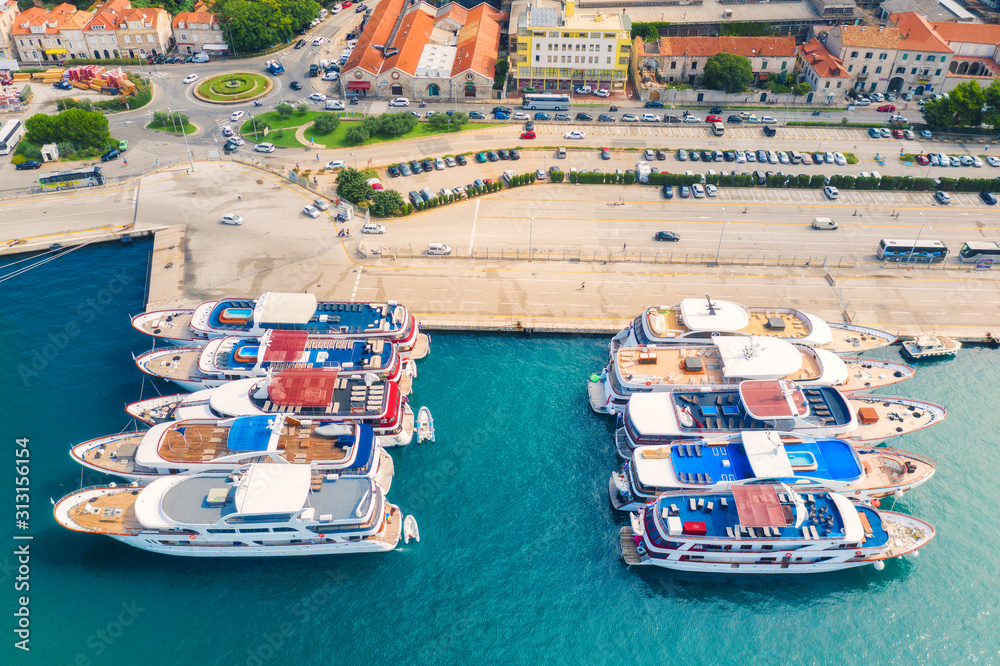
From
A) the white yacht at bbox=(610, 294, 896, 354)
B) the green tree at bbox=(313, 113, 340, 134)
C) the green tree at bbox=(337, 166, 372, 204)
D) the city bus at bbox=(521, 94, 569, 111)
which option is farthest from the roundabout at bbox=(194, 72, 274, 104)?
the white yacht at bbox=(610, 294, 896, 354)

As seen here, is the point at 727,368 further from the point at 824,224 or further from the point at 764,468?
the point at 824,224

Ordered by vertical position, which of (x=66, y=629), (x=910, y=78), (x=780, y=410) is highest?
(x=910, y=78)

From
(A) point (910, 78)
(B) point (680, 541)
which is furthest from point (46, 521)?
(A) point (910, 78)

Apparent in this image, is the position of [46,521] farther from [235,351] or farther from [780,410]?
[780,410]

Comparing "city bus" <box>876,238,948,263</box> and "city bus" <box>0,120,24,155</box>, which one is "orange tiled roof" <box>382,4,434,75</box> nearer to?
"city bus" <box>0,120,24,155</box>

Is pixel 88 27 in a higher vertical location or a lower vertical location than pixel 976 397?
higher

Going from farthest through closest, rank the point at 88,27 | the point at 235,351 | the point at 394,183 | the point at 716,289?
the point at 88,27
the point at 394,183
the point at 716,289
the point at 235,351
